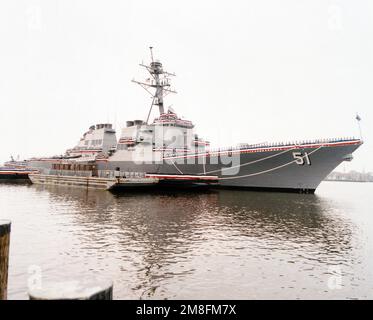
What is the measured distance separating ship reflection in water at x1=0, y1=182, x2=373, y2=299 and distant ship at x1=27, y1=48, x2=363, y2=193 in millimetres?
13547

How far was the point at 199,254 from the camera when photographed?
9.67 metres

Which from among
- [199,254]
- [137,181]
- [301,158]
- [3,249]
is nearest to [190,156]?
[137,181]

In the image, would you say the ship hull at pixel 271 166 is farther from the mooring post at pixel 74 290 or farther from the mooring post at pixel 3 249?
the mooring post at pixel 74 290

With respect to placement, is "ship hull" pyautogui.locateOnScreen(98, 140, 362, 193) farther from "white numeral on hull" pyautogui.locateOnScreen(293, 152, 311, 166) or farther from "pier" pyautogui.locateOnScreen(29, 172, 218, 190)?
"pier" pyautogui.locateOnScreen(29, 172, 218, 190)

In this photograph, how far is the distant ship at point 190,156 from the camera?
29.5m

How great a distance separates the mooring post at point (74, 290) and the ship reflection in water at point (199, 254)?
152 inches

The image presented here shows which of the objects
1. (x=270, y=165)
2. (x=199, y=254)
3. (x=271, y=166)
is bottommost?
(x=199, y=254)

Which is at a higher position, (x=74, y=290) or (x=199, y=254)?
(x=74, y=290)

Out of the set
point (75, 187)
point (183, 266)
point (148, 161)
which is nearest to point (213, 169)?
point (148, 161)

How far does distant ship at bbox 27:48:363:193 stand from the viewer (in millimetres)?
29531

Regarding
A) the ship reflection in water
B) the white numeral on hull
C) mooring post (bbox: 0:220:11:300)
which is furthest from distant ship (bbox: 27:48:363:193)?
mooring post (bbox: 0:220:11:300)

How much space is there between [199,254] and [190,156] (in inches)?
1099

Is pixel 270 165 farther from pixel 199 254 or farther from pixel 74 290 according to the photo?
pixel 74 290
